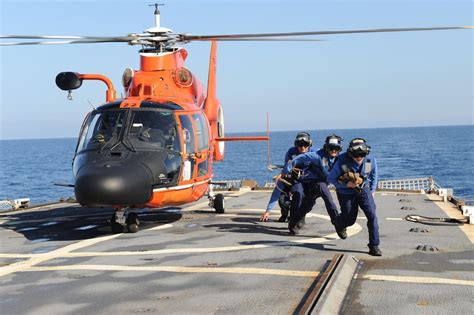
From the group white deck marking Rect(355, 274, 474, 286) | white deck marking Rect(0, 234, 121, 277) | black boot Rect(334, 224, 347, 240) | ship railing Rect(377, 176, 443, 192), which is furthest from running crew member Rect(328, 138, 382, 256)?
ship railing Rect(377, 176, 443, 192)

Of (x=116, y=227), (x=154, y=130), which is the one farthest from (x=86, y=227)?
(x=154, y=130)

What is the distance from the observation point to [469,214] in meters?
12.1

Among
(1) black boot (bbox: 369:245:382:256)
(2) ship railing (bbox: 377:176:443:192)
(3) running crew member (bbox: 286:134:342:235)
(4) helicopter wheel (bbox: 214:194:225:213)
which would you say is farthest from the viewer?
(2) ship railing (bbox: 377:176:443:192)

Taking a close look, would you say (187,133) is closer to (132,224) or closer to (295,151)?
(132,224)

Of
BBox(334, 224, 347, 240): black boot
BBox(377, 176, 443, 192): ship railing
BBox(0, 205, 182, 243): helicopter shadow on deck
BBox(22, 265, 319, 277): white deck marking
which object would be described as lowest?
BBox(377, 176, 443, 192): ship railing

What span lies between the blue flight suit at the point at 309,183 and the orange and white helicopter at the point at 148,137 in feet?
8.01

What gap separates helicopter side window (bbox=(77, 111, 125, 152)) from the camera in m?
11.6

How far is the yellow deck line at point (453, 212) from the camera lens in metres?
10.8

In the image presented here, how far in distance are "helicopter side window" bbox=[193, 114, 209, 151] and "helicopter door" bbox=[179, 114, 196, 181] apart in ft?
1.33

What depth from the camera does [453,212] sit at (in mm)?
14109

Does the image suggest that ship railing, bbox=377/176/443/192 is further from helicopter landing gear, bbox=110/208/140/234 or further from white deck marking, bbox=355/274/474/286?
white deck marking, bbox=355/274/474/286

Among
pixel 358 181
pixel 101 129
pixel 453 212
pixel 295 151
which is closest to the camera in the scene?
pixel 358 181

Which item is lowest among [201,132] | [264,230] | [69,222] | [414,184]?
[414,184]

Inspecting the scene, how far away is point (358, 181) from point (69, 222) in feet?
24.0
